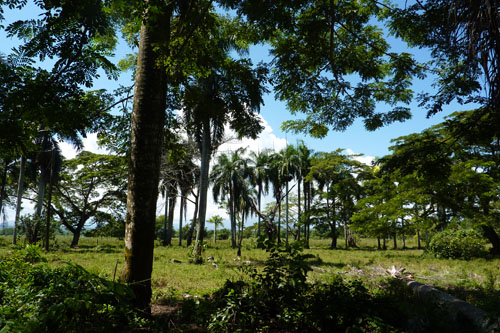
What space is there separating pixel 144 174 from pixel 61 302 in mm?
2135

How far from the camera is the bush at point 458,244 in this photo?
16.8 meters

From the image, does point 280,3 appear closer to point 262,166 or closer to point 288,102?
point 288,102

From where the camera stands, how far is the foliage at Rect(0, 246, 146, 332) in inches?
83.9

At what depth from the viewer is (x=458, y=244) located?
56.0 feet

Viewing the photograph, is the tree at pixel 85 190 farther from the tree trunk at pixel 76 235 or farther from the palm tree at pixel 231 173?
the palm tree at pixel 231 173

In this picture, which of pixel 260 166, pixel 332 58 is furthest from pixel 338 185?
pixel 332 58

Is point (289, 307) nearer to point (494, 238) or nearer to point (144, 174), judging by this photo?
point (144, 174)

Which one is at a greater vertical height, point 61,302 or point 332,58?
point 332,58

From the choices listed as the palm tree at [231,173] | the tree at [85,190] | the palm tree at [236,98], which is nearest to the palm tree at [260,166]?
the palm tree at [231,173]

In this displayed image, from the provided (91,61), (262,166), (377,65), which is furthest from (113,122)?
(262,166)

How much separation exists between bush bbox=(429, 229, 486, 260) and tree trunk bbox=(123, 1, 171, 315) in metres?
19.5

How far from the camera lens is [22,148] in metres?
4.14

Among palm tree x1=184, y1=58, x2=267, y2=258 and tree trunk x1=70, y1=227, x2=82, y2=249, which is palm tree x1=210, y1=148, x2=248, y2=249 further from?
palm tree x1=184, y1=58, x2=267, y2=258

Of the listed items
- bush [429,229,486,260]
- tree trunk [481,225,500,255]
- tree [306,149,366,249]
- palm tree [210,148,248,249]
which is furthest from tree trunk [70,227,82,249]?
tree trunk [481,225,500,255]
